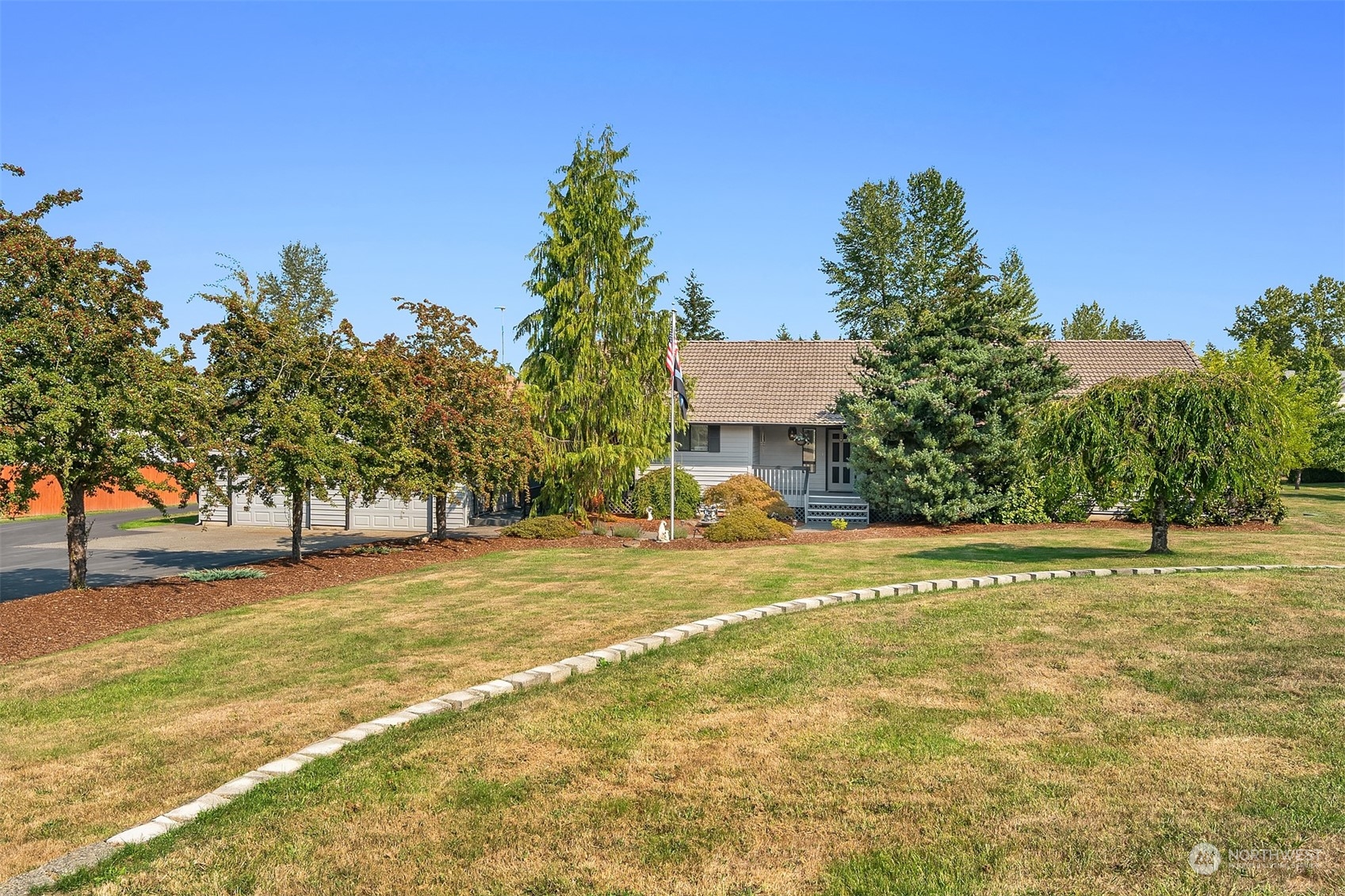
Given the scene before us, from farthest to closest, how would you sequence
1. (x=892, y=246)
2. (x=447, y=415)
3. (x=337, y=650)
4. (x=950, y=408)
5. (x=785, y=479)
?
(x=892, y=246) < (x=785, y=479) < (x=950, y=408) < (x=447, y=415) < (x=337, y=650)

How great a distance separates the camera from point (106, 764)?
6.27m

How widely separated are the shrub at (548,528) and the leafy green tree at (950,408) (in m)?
8.07

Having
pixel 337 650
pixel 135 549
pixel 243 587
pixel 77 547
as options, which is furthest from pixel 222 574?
pixel 135 549

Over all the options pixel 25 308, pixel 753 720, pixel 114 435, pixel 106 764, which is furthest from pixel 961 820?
pixel 25 308

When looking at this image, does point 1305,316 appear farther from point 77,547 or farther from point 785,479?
point 77,547

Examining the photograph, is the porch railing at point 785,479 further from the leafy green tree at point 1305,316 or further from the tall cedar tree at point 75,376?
the leafy green tree at point 1305,316

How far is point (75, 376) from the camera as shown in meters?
12.7

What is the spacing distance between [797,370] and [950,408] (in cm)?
874

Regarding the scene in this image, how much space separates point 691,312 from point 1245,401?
4526 cm

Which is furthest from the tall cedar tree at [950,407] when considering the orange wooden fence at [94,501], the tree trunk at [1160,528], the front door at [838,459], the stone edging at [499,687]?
the orange wooden fence at [94,501]

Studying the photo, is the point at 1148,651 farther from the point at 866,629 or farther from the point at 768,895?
the point at 768,895

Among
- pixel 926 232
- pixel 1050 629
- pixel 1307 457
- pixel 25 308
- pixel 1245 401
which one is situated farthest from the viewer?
pixel 926 232

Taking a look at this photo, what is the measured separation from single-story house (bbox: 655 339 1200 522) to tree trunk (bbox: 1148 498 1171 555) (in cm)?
1058

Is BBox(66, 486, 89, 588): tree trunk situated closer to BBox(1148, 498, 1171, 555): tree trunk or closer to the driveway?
the driveway
